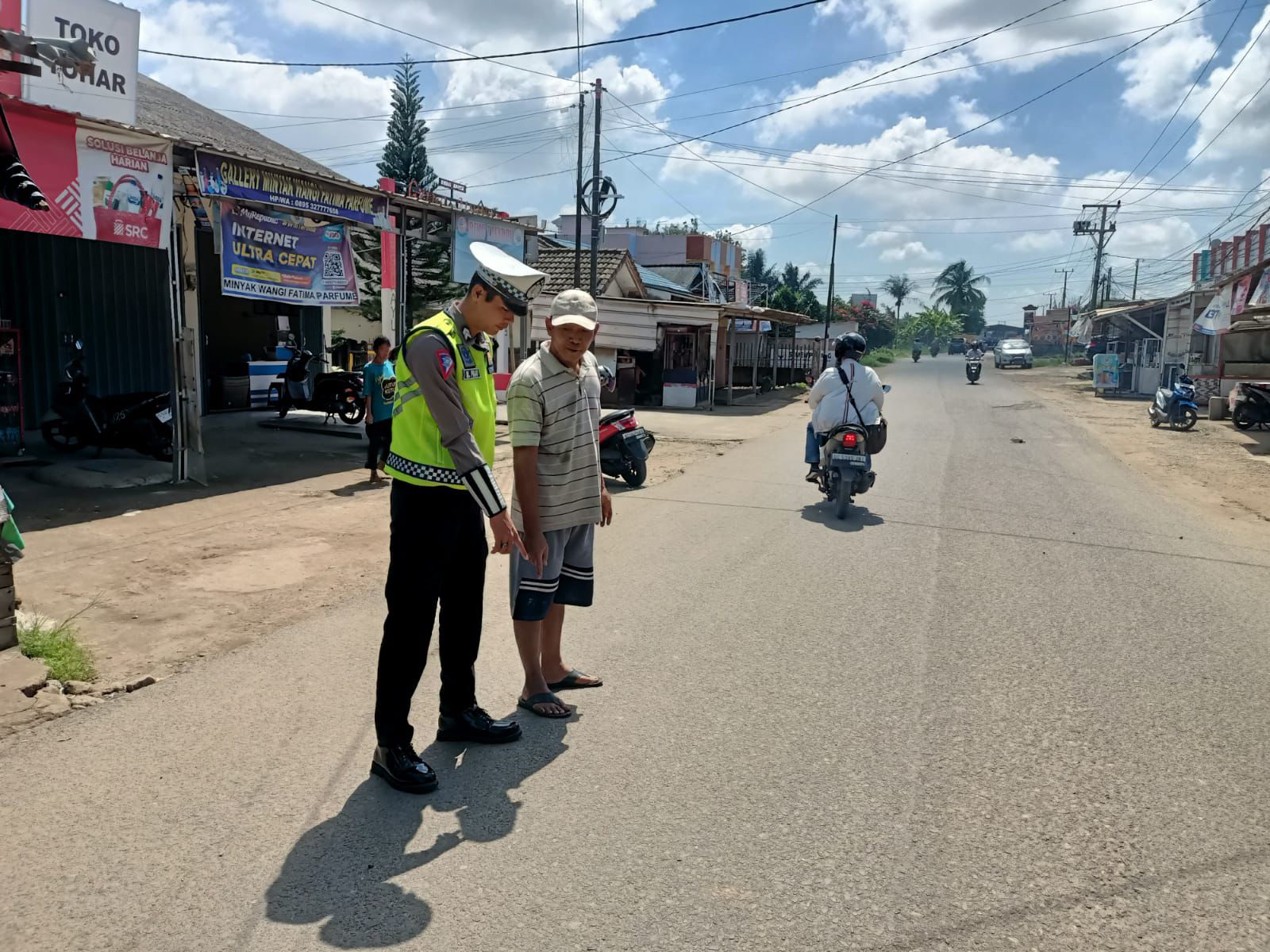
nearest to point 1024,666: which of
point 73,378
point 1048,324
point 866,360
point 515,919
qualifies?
point 515,919

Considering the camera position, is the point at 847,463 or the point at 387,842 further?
the point at 847,463

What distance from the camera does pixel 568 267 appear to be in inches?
968

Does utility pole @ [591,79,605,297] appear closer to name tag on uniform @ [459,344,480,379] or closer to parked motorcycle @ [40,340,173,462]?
parked motorcycle @ [40,340,173,462]

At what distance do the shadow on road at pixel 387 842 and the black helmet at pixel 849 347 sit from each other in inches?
223

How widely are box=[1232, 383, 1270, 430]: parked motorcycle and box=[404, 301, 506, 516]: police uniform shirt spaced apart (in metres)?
19.8

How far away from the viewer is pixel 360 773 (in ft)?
10.9

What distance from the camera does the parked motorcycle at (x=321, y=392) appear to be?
14.6 meters

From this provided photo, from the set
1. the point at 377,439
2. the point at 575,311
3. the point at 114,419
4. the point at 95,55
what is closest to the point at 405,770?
the point at 575,311

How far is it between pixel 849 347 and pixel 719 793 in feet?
19.6

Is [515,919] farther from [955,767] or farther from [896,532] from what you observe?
[896,532]

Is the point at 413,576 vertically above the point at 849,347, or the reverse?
the point at 849,347

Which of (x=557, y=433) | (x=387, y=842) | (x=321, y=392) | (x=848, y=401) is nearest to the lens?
(x=387, y=842)

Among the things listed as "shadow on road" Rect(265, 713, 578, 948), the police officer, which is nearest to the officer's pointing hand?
the police officer

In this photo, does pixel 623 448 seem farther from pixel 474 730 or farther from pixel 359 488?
pixel 474 730
